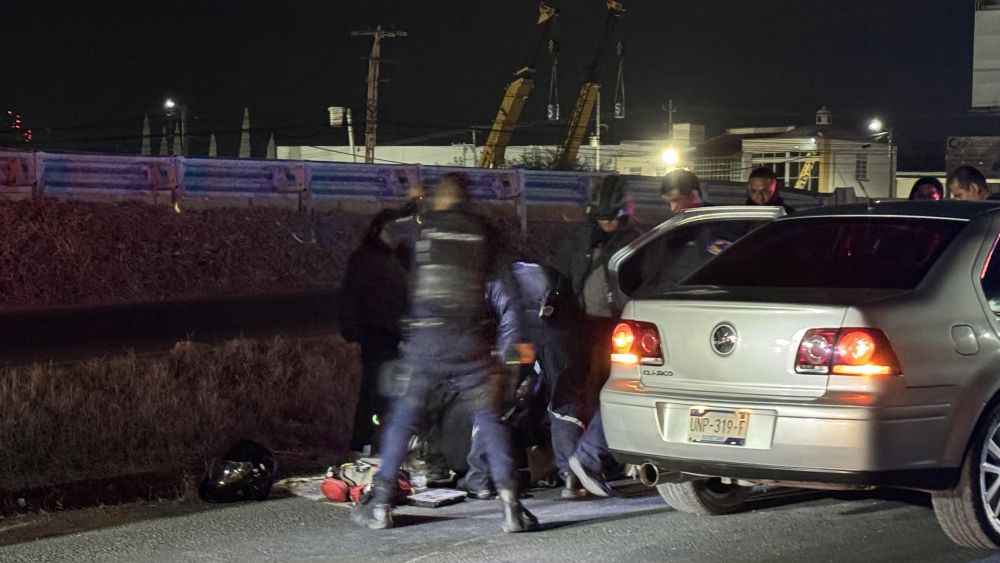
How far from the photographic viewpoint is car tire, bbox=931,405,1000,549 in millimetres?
5961

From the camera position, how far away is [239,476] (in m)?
7.27

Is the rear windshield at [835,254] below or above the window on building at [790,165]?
below

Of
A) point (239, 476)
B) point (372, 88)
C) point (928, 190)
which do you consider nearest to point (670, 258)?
point (239, 476)

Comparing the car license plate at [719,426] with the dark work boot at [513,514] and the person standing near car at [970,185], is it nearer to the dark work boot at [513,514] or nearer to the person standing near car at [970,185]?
the dark work boot at [513,514]

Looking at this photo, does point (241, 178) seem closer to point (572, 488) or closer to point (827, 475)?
point (572, 488)

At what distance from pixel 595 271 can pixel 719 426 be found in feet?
5.70

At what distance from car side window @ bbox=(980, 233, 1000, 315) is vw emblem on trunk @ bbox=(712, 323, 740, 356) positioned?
121 cm

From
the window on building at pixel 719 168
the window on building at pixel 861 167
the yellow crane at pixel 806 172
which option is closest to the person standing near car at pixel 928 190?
the yellow crane at pixel 806 172

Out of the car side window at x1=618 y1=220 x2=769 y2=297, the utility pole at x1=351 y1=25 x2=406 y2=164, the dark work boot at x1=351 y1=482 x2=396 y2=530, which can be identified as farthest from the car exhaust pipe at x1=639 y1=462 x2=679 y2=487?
the utility pole at x1=351 y1=25 x2=406 y2=164

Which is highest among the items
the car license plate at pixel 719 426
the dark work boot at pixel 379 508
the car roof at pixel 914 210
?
the car roof at pixel 914 210

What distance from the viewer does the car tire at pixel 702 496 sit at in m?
6.89

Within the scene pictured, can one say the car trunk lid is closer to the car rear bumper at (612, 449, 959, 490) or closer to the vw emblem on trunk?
the vw emblem on trunk

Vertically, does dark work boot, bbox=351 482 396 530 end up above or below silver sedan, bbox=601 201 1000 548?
below

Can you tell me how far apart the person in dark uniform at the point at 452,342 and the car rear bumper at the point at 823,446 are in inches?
34.0
